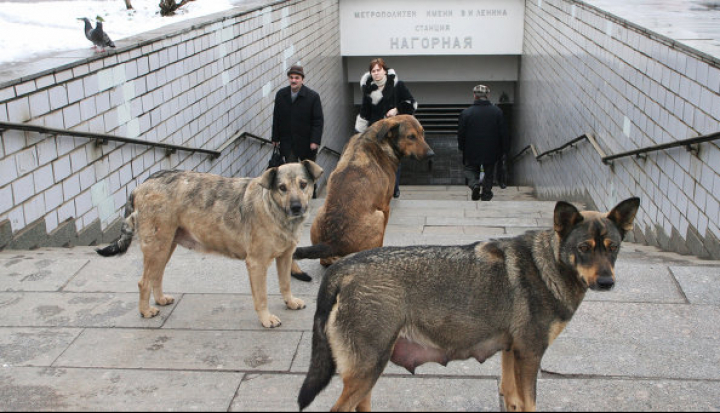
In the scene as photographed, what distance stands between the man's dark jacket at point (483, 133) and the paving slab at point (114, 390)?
7.76 metres

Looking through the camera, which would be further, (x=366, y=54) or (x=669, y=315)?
(x=366, y=54)

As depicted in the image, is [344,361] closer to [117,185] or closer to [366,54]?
[117,185]

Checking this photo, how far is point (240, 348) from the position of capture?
4383 mm

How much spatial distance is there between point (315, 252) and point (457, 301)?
7.77 feet

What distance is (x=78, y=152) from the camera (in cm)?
640

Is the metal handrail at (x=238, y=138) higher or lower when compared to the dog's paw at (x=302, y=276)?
higher

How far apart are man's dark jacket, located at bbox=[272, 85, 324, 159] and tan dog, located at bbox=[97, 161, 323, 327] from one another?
4.93m

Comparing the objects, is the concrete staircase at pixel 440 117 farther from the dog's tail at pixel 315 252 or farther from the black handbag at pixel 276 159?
the dog's tail at pixel 315 252

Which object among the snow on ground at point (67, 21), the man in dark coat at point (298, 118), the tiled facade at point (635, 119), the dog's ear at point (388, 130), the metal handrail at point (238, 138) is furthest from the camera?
the man in dark coat at point (298, 118)

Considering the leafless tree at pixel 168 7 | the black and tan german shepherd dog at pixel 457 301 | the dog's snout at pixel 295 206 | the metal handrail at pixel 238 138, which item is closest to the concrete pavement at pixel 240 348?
the black and tan german shepherd dog at pixel 457 301

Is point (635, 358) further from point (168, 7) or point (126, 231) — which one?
point (168, 7)

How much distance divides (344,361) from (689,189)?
4.43 m

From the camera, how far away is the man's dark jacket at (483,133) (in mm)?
10938

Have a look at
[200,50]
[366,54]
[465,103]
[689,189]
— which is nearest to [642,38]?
[689,189]
